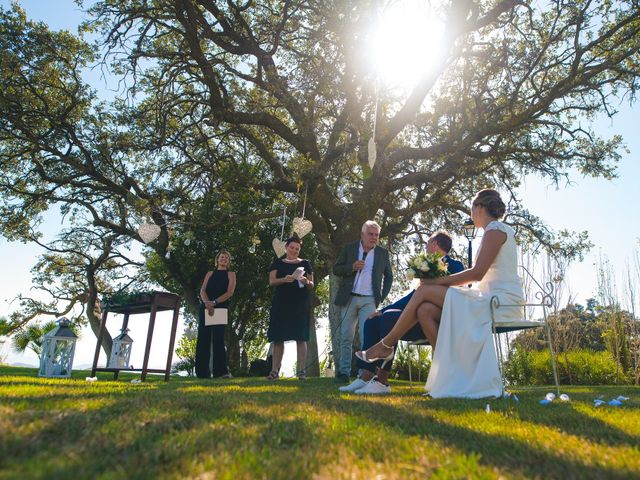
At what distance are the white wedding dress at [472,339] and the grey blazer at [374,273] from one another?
2351mm

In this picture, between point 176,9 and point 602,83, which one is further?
point 602,83

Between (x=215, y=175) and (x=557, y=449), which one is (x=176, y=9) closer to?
(x=215, y=175)

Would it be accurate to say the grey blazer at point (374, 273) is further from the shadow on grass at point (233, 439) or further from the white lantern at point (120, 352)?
the shadow on grass at point (233, 439)

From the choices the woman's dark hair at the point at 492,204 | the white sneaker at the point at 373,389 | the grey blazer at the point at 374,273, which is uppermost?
the woman's dark hair at the point at 492,204

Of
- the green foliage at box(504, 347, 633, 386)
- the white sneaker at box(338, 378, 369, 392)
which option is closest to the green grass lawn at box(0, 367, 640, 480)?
the white sneaker at box(338, 378, 369, 392)

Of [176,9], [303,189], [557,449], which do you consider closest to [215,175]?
[303,189]

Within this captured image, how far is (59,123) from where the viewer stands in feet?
41.1

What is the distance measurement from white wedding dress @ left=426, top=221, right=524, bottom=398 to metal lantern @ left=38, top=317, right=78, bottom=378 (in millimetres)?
5530

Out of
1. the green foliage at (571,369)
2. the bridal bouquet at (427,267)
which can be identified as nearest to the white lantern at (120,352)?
the bridal bouquet at (427,267)

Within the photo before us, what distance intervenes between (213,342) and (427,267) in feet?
16.4

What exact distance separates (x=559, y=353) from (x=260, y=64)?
1004 cm

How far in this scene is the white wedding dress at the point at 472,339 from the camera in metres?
4.21

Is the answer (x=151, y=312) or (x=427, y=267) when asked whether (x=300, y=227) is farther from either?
(x=427, y=267)

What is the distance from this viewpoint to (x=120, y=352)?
25.9 ft
